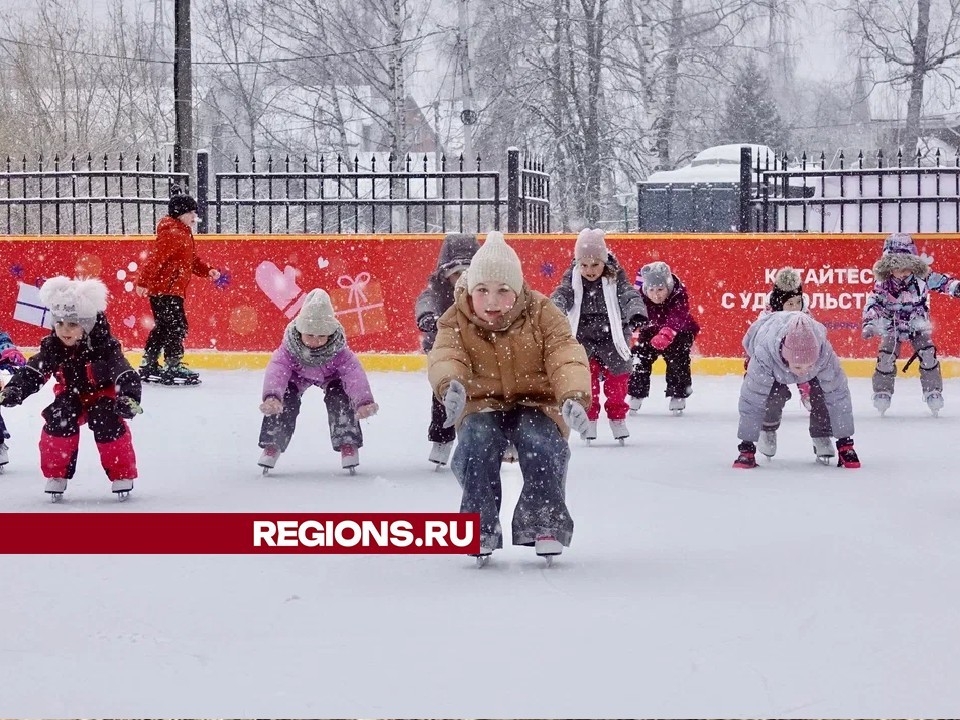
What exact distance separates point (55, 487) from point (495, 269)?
282 centimetres

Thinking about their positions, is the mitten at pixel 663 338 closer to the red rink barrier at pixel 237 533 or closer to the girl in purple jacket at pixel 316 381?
the girl in purple jacket at pixel 316 381

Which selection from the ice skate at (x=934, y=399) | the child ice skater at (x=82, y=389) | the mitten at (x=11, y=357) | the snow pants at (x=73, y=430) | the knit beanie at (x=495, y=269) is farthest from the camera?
the ice skate at (x=934, y=399)

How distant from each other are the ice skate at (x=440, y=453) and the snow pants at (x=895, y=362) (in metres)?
3.98

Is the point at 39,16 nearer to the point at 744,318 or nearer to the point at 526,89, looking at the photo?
the point at 526,89

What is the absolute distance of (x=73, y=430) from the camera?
7582 mm

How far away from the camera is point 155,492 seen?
8.00 m

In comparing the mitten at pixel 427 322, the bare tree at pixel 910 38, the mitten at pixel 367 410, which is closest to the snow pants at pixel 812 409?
the mitten at pixel 427 322

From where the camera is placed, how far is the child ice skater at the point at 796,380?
8461mm

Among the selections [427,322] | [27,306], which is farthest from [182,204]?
[427,322]

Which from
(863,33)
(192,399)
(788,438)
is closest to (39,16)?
(863,33)

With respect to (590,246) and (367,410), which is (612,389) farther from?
(367,410)

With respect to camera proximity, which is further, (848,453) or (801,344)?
(848,453)

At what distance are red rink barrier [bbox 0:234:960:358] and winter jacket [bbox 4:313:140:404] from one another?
25.5 feet

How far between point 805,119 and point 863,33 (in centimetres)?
2054
